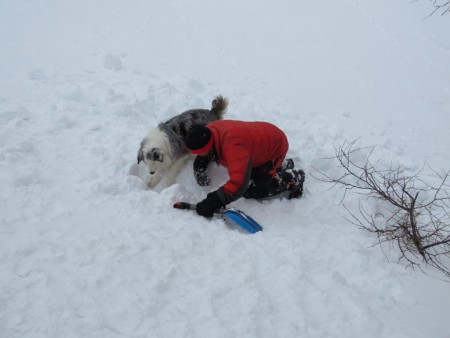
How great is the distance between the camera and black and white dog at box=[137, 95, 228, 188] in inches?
176

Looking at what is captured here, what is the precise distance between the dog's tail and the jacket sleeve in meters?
1.62

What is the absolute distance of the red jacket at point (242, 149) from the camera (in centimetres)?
390

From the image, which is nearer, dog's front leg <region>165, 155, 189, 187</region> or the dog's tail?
dog's front leg <region>165, 155, 189, 187</region>

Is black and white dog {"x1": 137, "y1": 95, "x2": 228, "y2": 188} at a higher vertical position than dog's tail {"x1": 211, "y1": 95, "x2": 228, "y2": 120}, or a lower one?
lower

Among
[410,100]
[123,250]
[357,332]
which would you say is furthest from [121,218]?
[410,100]

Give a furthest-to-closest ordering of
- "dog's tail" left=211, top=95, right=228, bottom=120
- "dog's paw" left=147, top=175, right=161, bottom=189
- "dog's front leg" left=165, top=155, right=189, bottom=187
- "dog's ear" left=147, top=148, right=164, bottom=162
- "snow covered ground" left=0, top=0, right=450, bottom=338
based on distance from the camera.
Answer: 1. "dog's tail" left=211, top=95, right=228, bottom=120
2. "dog's front leg" left=165, top=155, right=189, bottom=187
3. "dog's paw" left=147, top=175, right=161, bottom=189
4. "dog's ear" left=147, top=148, right=164, bottom=162
5. "snow covered ground" left=0, top=0, right=450, bottom=338

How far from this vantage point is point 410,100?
8078 mm

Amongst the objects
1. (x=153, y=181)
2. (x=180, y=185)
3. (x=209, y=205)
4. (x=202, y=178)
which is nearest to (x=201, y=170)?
(x=202, y=178)

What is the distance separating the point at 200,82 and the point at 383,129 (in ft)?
12.0

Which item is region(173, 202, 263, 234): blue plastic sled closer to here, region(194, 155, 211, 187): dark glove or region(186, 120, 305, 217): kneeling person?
region(186, 120, 305, 217): kneeling person

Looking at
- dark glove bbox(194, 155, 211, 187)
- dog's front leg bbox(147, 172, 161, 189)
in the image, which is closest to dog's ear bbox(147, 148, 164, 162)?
dog's front leg bbox(147, 172, 161, 189)

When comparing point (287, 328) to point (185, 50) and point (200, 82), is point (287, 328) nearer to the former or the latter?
point (200, 82)

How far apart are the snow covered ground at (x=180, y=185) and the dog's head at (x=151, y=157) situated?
22 cm

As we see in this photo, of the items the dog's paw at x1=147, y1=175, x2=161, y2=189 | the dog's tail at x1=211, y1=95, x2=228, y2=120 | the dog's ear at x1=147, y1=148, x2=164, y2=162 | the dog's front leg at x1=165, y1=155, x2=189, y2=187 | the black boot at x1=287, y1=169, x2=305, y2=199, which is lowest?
the dog's paw at x1=147, y1=175, x2=161, y2=189
